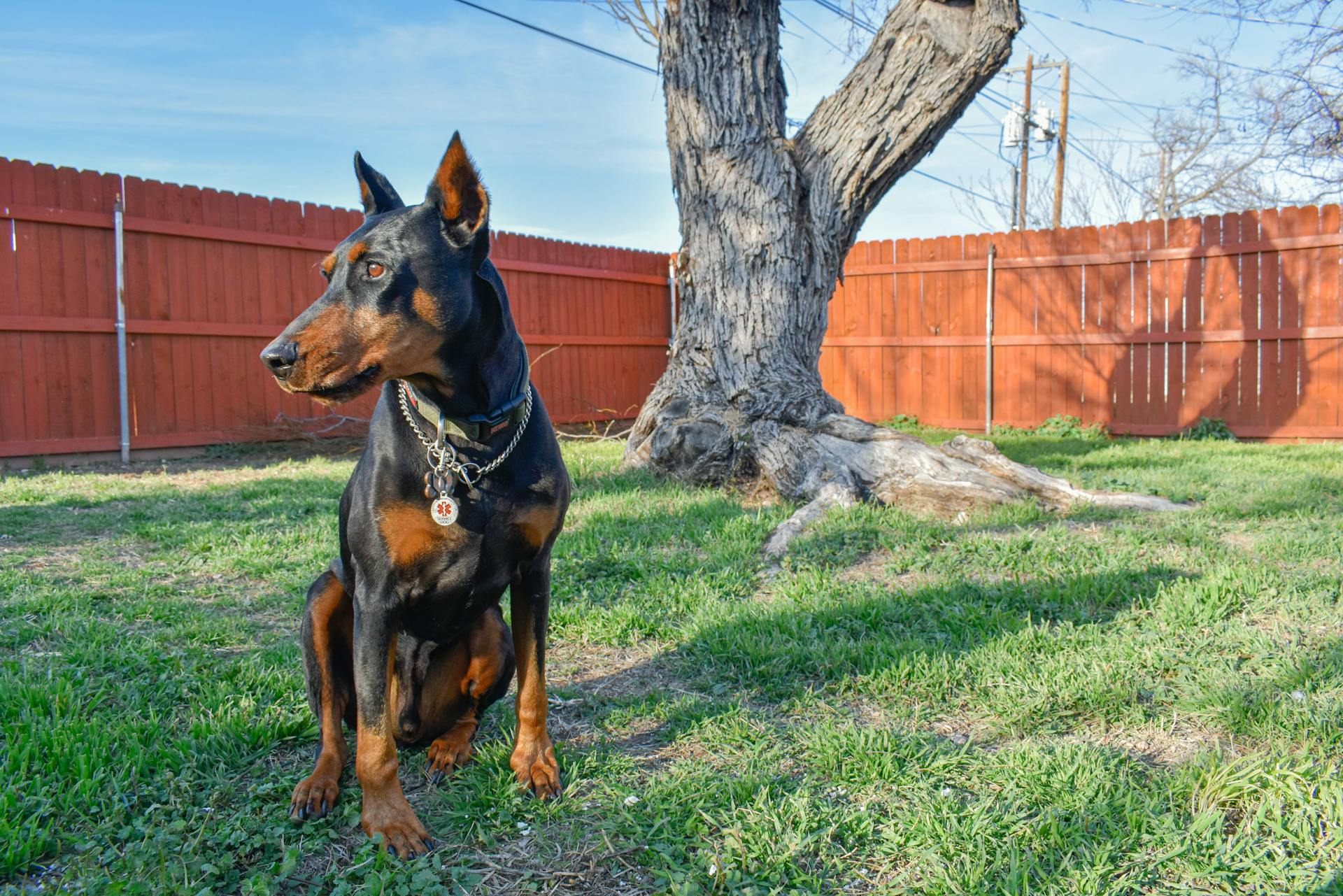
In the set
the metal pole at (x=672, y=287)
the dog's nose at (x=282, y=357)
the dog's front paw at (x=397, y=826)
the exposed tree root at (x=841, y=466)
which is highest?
the metal pole at (x=672, y=287)

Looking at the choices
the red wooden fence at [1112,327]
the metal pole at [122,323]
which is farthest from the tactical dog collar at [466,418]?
the red wooden fence at [1112,327]

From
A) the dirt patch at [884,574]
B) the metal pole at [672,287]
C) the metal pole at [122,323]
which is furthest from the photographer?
the metal pole at [672,287]

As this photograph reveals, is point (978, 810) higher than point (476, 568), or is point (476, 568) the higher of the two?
point (476, 568)

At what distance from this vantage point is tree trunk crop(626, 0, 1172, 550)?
6.04 metres

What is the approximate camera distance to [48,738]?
2359 mm

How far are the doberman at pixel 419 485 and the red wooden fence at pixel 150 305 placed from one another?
6.87 meters

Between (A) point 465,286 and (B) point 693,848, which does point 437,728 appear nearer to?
(B) point 693,848

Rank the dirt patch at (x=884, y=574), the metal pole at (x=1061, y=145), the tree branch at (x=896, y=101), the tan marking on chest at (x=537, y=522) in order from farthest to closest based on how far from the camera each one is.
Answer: the metal pole at (x=1061, y=145), the tree branch at (x=896, y=101), the dirt patch at (x=884, y=574), the tan marking on chest at (x=537, y=522)

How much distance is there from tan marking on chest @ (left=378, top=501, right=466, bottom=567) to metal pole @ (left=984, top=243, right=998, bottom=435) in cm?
966

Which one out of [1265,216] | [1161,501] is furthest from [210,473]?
[1265,216]

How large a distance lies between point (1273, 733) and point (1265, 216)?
8914 mm

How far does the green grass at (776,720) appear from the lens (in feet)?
6.36

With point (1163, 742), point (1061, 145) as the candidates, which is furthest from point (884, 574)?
point (1061, 145)

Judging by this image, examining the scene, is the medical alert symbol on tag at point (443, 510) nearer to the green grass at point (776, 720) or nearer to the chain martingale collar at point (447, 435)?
the chain martingale collar at point (447, 435)
